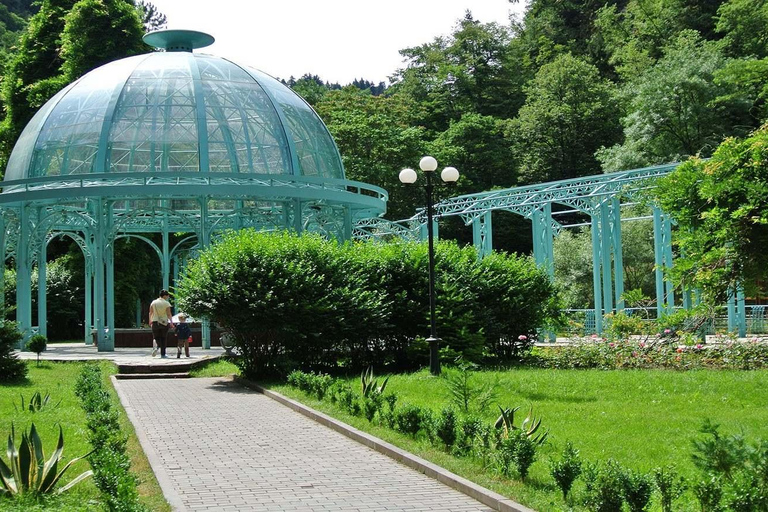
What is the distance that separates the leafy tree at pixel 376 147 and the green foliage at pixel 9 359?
106 ft

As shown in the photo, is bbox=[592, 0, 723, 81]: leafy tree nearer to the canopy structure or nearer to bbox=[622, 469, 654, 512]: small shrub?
the canopy structure

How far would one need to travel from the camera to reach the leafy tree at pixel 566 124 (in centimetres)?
5684

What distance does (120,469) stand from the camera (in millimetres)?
7727

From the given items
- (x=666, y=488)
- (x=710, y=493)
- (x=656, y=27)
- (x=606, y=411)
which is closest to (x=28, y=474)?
(x=666, y=488)

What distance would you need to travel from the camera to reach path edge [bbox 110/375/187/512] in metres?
7.94

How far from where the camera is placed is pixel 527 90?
60.3 m

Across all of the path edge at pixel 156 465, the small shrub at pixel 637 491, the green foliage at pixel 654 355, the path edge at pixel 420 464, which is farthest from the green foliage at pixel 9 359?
the small shrub at pixel 637 491

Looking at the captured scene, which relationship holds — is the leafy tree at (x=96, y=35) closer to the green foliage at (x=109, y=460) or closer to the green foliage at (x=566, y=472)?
the green foliage at (x=109, y=460)

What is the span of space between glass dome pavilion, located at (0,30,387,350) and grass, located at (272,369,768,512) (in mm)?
9860

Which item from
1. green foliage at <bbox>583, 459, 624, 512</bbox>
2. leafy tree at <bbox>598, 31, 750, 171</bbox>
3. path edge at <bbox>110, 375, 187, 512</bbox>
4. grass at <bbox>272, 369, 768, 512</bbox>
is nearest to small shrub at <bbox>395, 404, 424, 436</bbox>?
grass at <bbox>272, 369, 768, 512</bbox>

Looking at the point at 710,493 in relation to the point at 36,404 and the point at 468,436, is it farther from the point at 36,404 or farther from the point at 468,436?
the point at 36,404

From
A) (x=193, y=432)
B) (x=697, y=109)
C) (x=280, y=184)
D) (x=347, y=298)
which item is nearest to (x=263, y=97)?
(x=280, y=184)

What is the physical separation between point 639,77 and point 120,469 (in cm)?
4907

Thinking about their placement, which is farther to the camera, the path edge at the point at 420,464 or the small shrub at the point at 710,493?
the path edge at the point at 420,464
